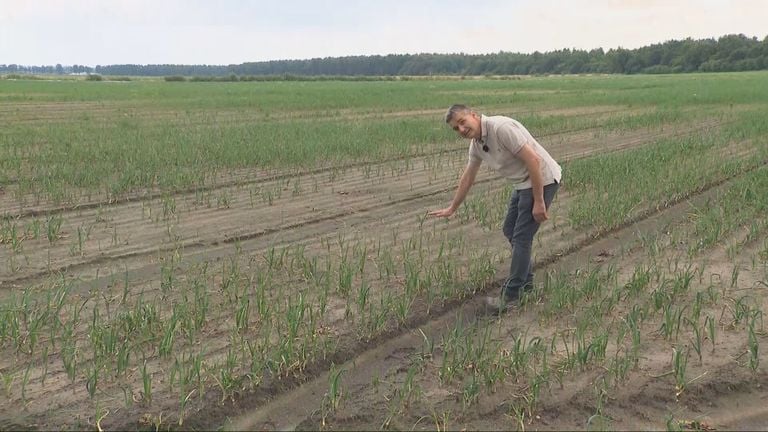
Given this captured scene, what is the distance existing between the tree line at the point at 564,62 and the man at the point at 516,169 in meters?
67.3

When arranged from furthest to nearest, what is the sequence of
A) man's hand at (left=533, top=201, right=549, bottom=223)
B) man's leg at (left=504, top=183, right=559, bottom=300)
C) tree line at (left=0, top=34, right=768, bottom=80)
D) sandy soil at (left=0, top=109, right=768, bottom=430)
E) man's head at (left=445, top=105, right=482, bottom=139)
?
tree line at (left=0, top=34, right=768, bottom=80) < man's leg at (left=504, top=183, right=559, bottom=300) < man's hand at (left=533, top=201, right=549, bottom=223) < man's head at (left=445, top=105, right=482, bottom=139) < sandy soil at (left=0, top=109, right=768, bottom=430)

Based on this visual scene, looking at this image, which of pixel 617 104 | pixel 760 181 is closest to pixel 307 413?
pixel 760 181

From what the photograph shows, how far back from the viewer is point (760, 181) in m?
8.64

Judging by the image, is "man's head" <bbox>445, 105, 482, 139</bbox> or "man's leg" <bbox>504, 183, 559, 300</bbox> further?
"man's leg" <bbox>504, 183, 559, 300</bbox>

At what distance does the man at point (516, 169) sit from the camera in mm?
4410

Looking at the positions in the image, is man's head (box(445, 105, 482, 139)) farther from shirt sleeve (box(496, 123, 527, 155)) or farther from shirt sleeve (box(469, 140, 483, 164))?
shirt sleeve (box(469, 140, 483, 164))

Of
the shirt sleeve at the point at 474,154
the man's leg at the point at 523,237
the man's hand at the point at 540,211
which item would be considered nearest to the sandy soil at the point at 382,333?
the man's leg at the point at 523,237

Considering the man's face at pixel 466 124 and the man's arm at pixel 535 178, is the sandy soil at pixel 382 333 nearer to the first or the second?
the man's arm at pixel 535 178

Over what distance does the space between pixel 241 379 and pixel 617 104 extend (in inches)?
993

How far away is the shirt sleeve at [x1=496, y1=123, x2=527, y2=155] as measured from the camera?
4402mm

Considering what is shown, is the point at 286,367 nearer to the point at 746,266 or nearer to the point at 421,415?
the point at 421,415

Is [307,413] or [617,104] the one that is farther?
[617,104]

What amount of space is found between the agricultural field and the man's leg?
15 cm

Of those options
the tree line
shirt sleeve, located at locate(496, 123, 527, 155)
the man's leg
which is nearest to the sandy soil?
the man's leg
